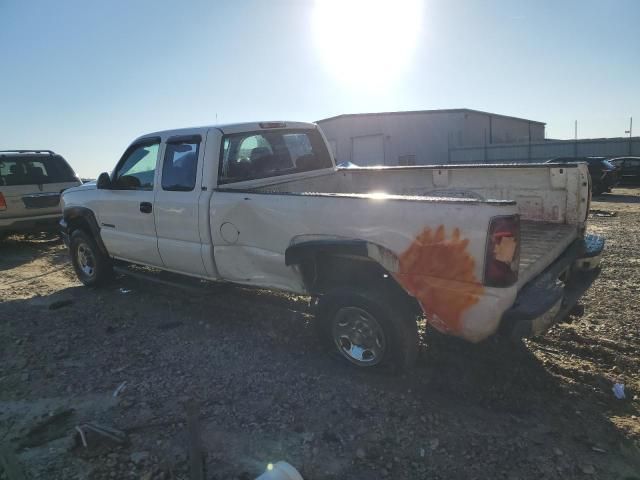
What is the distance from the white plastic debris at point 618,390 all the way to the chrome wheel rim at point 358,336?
64.0 inches

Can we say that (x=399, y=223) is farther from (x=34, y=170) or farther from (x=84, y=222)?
(x=34, y=170)

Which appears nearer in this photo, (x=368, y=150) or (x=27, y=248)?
(x=27, y=248)

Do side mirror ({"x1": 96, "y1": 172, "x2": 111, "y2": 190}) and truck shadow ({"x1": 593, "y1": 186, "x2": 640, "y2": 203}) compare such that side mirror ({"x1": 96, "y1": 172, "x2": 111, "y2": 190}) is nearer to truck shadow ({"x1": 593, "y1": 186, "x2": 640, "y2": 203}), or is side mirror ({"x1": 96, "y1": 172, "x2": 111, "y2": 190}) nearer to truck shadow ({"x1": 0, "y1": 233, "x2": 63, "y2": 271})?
truck shadow ({"x1": 0, "y1": 233, "x2": 63, "y2": 271})

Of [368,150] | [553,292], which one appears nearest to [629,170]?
[368,150]

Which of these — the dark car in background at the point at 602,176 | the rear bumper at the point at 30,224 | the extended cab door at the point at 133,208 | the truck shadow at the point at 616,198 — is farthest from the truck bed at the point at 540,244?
the dark car in background at the point at 602,176

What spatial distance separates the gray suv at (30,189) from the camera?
916cm

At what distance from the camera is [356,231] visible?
3.36 meters

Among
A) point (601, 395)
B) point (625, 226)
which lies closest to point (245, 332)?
point (601, 395)

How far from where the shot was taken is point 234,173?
4625 millimetres

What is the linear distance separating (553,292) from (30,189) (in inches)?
384

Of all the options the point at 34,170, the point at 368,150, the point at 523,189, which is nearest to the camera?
the point at 523,189

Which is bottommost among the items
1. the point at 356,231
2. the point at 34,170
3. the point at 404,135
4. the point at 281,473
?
the point at 281,473

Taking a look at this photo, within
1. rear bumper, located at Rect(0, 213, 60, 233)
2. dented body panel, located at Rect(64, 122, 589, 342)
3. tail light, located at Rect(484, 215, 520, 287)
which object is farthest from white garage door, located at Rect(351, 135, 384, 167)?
tail light, located at Rect(484, 215, 520, 287)

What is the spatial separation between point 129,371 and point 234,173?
203cm
